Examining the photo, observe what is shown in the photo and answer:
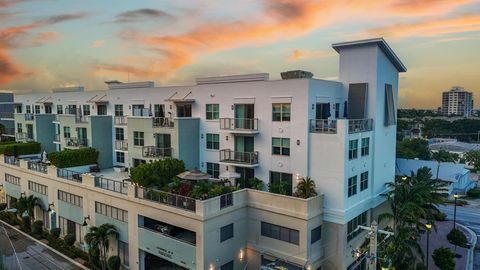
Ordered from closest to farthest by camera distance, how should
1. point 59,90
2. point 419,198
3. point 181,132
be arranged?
point 419,198, point 181,132, point 59,90

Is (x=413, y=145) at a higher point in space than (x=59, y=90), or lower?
lower

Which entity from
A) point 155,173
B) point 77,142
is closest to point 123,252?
point 155,173

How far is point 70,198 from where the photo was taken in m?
Result: 30.9

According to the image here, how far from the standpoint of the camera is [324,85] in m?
25.0

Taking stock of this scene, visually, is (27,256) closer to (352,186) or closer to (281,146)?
(281,146)

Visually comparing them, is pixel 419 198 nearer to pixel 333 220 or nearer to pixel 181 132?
pixel 333 220

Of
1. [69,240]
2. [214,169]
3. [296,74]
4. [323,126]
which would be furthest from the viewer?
[69,240]

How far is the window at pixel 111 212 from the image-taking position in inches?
1020

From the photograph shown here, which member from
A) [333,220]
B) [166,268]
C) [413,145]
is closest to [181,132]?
[166,268]

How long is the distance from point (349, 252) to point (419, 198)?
6.38 meters

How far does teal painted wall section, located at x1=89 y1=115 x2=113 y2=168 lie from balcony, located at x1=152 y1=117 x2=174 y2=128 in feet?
30.3

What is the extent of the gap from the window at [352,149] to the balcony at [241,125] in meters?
6.83

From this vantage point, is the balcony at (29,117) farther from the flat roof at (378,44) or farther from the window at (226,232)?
the flat roof at (378,44)

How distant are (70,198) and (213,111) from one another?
15.2 metres
